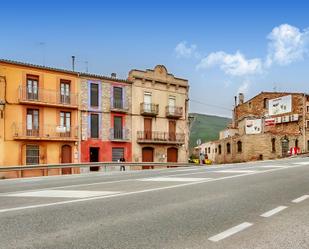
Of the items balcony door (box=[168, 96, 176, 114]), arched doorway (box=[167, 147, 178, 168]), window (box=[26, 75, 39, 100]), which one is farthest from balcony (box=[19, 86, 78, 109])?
arched doorway (box=[167, 147, 178, 168])

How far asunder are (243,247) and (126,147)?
104 feet

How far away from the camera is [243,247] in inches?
154

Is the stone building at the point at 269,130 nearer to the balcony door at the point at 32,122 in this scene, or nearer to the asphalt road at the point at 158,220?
the balcony door at the point at 32,122

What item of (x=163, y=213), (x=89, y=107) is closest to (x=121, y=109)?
(x=89, y=107)

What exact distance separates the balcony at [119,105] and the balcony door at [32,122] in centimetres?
721

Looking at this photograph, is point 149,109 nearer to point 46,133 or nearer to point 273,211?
point 46,133

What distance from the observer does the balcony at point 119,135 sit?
113 feet

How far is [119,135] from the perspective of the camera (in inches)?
1383

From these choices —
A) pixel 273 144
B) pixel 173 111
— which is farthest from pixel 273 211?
pixel 273 144

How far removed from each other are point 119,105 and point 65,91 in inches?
220

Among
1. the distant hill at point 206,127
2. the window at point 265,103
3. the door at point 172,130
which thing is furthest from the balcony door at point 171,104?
the distant hill at point 206,127

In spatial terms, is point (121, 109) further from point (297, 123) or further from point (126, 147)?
point (297, 123)

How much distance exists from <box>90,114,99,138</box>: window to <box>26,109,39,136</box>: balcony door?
5.07m

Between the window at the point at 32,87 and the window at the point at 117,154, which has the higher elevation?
the window at the point at 32,87
